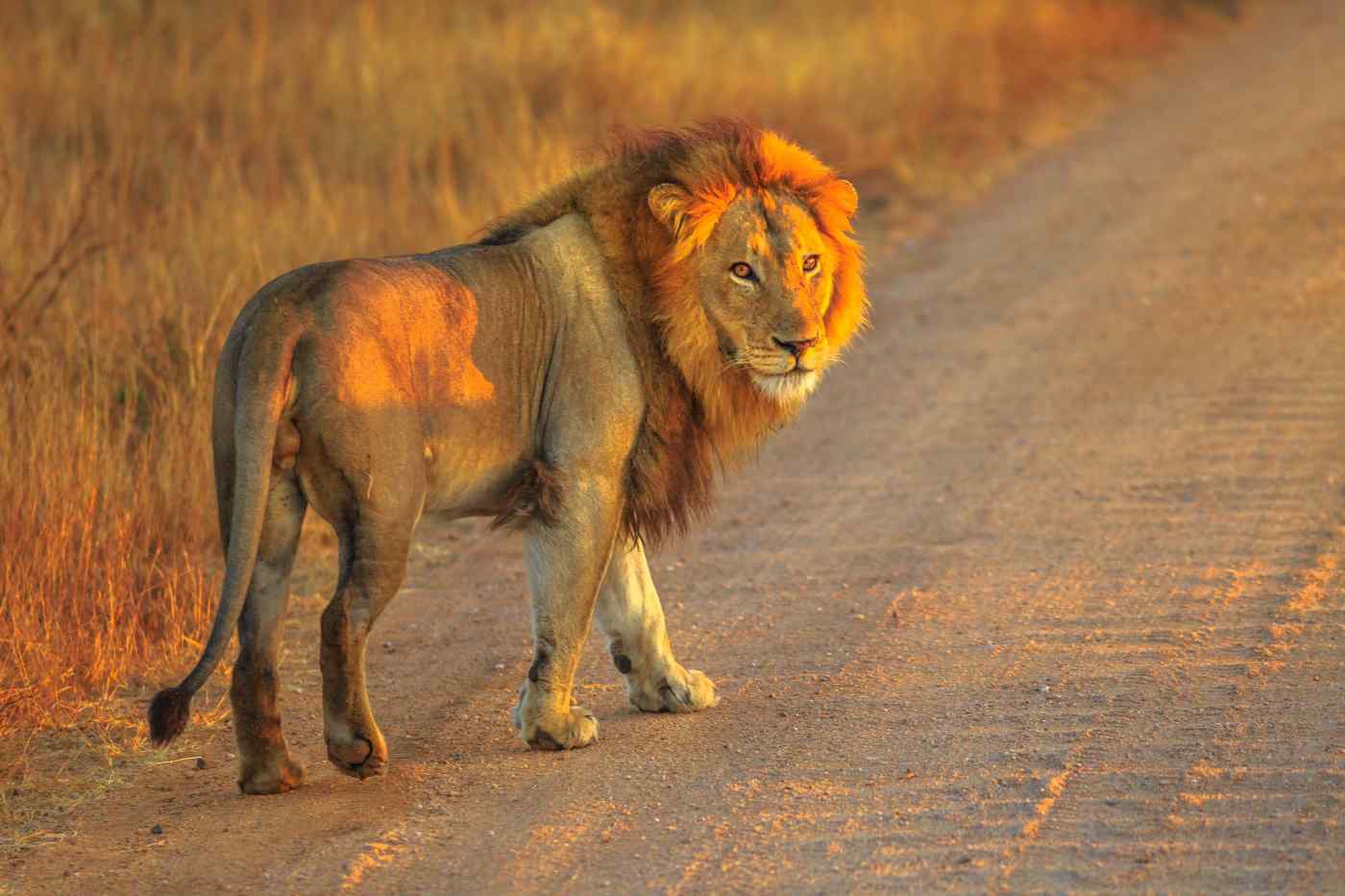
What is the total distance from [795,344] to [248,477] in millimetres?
1400

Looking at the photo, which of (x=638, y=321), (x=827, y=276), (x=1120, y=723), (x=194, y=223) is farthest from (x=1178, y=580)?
(x=194, y=223)

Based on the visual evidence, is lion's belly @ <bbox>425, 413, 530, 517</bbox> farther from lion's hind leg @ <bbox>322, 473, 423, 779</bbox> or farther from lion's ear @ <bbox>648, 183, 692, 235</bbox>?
lion's ear @ <bbox>648, 183, 692, 235</bbox>

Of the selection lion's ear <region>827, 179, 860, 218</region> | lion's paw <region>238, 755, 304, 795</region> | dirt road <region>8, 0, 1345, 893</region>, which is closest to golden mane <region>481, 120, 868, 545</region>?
lion's ear <region>827, 179, 860, 218</region>

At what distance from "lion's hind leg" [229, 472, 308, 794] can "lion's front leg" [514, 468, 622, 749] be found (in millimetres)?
618

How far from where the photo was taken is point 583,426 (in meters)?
4.55

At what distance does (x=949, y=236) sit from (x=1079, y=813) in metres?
7.13

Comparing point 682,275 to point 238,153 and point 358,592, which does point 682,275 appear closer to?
point 358,592

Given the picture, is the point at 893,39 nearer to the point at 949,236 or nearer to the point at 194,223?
the point at 949,236

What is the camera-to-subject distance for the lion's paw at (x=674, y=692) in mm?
4910

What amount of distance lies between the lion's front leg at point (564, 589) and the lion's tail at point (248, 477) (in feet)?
2.43

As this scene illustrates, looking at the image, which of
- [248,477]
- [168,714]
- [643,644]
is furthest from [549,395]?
[168,714]

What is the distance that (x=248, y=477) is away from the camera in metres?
4.04

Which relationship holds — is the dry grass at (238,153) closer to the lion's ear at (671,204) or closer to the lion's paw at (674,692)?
the lion's ear at (671,204)

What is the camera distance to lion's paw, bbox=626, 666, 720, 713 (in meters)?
4.91
